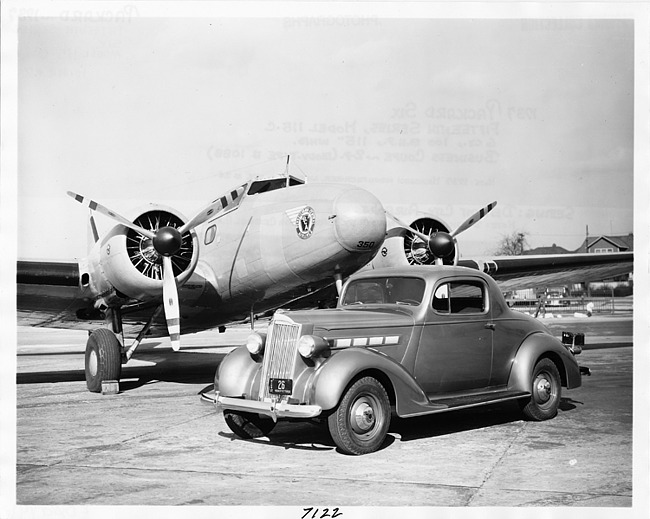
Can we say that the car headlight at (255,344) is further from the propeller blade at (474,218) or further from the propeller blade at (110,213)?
the propeller blade at (474,218)

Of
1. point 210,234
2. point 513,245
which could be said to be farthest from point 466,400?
point 513,245

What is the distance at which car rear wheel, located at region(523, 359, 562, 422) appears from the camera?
7715 millimetres

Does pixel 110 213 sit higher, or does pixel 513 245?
pixel 110 213

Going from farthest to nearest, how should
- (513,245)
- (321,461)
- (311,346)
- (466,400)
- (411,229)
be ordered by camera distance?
(513,245)
(411,229)
(466,400)
(311,346)
(321,461)

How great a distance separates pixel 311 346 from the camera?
6.15 meters

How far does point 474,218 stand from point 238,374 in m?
5.48

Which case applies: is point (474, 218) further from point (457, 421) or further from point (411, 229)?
point (457, 421)

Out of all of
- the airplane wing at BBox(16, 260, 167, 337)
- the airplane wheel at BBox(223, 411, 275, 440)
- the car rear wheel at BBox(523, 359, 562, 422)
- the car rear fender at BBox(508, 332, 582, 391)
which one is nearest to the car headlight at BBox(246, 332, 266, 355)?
the airplane wheel at BBox(223, 411, 275, 440)

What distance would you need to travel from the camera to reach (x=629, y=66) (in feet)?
24.9

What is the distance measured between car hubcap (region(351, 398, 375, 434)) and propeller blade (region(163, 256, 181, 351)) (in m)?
4.56

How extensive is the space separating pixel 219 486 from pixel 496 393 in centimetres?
333

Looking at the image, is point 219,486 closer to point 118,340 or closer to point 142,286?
point 142,286

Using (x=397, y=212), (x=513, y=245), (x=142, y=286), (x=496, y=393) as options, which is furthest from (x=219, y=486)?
(x=513, y=245)

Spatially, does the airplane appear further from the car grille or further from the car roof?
the car grille
